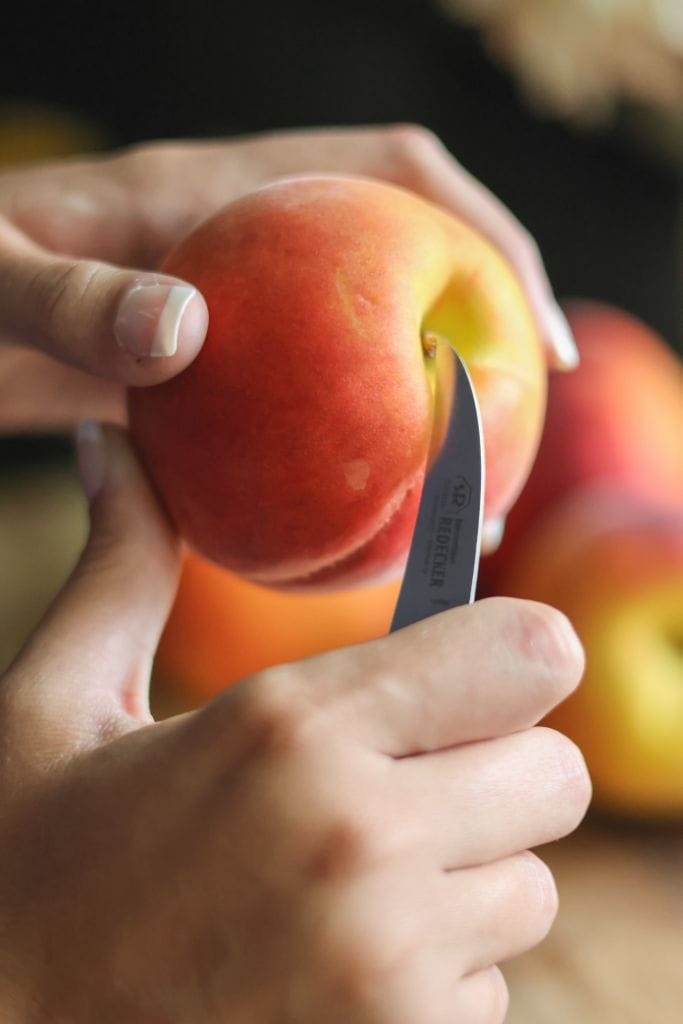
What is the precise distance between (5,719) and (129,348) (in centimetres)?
22

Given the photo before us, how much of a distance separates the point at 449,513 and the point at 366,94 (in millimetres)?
1283

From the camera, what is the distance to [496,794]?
52 centimetres

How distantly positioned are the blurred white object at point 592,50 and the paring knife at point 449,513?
1073 millimetres

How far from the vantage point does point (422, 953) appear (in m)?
0.48

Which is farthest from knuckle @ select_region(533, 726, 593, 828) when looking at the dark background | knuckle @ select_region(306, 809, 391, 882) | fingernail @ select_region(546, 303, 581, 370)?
the dark background

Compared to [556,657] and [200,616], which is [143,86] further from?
[556,657]

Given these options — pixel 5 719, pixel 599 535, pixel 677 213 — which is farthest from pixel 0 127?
pixel 5 719

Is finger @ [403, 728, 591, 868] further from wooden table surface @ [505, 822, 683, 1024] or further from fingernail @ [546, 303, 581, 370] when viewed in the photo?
fingernail @ [546, 303, 581, 370]

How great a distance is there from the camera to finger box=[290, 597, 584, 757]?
1.60 feet

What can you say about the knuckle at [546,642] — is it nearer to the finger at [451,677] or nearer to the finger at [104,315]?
the finger at [451,677]

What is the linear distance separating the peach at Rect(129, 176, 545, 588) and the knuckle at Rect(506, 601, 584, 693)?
94 millimetres

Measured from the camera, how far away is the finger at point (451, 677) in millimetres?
489

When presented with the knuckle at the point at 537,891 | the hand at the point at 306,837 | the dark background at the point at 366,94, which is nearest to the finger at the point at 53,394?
the hand at the point at 306,837

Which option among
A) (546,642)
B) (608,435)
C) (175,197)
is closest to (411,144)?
(175,197)
